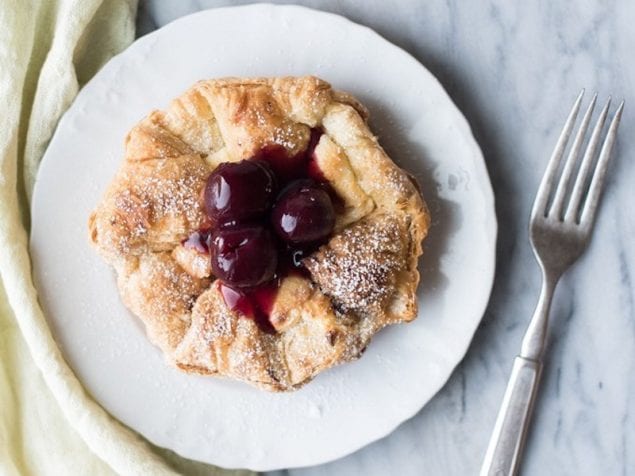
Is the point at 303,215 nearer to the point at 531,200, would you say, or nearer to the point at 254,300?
the point at 254,300

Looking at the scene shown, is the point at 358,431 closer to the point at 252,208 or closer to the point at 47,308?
the point at 252,208

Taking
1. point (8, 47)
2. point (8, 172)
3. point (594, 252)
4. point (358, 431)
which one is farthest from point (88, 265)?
point (594, 252)

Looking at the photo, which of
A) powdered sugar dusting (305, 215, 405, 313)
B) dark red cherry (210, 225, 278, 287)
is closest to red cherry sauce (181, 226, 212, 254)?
dark red cherry (210, 225, 278, 287)

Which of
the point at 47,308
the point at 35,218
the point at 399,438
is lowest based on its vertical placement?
the point at 399,438

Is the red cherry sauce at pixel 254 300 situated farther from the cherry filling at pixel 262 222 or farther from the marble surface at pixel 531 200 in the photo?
the marble surface at pixel 531 200

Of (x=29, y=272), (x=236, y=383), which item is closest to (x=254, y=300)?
(x=236, y=383)

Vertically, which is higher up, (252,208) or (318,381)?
(252,208)

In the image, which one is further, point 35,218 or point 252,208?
point 35,218
